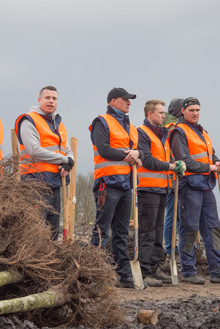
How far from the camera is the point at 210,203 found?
839cm

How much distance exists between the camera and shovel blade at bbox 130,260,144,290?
7375mm

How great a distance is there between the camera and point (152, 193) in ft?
26.2

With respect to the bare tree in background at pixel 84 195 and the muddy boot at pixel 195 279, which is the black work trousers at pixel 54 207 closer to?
the muddy boot at pixel 195 279

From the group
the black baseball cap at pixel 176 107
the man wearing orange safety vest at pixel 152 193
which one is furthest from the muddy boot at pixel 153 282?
the black baseball cap at pixel 176 107

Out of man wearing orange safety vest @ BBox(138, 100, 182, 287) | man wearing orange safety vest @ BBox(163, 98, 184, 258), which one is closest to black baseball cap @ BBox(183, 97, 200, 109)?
man wearing orange safety vest @ BBox(138, 100, 182, 287)

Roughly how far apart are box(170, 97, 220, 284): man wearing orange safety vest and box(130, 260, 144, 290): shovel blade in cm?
111

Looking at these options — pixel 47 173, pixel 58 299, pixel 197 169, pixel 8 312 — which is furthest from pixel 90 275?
pixel 197 169

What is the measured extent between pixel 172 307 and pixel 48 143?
281 cm

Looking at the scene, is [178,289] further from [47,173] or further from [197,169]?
[47,173]

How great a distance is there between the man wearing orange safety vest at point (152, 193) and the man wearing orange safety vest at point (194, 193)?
0.94ft

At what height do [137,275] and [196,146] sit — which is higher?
[196,146]

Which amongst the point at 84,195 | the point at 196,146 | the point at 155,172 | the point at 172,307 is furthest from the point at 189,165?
the point at 84,195

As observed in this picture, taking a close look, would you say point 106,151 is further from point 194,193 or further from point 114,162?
point 194,193

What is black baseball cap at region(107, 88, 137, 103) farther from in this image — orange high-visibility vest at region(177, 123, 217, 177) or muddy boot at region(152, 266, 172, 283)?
muddy boot at region(152, 266, 172, 283)
